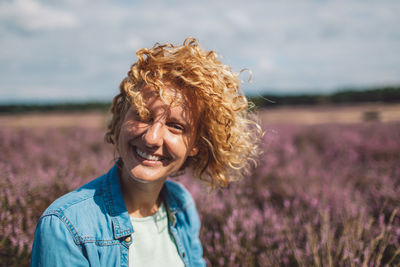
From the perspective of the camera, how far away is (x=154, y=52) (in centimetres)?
146

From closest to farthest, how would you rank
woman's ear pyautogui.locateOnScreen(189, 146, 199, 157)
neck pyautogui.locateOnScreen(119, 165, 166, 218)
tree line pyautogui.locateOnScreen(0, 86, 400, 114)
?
neck pyautogui.locateOnScreen(119, 165, 166, 218), woman's ear pyautogui.locateOnScreen(189, 146, 199, 157), tree line pyautogui.locateOnScreen(0, 86, 400, 114)

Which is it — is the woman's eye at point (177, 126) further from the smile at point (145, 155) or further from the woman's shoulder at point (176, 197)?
the woman's shoulder at point (176, 197)

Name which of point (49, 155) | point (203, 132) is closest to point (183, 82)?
point (203, 132)

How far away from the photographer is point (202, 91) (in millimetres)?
1427

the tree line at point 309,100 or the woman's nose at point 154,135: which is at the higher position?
the tree line at point 309,100

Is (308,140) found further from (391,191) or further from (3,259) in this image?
(3,259)

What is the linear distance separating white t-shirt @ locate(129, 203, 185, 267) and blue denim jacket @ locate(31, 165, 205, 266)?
33 mm

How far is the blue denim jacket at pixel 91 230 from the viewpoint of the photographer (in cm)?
108

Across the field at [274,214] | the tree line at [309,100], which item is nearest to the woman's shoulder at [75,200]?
the field at [274,214]

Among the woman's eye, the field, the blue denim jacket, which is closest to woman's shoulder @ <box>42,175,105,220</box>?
the blue denim jacket

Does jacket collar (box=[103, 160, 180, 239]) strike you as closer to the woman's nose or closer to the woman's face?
the woman's face

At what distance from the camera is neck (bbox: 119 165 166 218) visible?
4.93 ft

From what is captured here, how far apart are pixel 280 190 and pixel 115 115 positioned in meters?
2.34

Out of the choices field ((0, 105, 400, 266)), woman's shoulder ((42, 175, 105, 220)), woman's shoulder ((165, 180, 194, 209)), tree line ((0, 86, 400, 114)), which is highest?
tree line ((0, 86, 400, 114))
